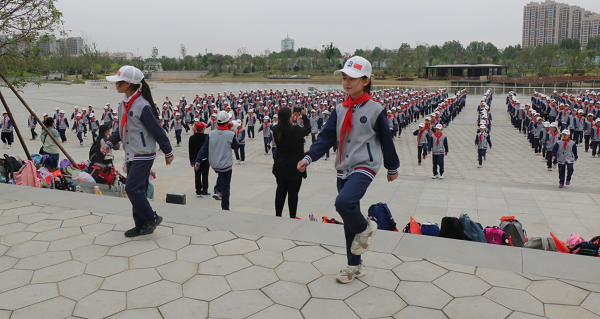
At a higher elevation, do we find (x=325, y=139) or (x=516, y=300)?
(x=325, y=139)

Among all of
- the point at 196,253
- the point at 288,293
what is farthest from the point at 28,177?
the point at 288,293

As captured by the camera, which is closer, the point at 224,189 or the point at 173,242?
the point at 173,242

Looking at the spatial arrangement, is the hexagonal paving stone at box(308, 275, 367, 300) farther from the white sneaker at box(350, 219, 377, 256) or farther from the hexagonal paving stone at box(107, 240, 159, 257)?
the hexagonal paving stone at box(107, 240, 159, 257)

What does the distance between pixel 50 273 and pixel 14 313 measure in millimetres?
560

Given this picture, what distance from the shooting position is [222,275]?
2.96 metres

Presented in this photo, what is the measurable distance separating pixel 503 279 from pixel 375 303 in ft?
3.30

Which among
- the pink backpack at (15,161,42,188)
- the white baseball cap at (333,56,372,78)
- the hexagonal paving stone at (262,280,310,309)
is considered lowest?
the hexagonal paving stone at (262,280,310,309)

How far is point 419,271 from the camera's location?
3.01 m

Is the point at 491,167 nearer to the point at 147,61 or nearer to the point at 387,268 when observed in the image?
the point at 387,268

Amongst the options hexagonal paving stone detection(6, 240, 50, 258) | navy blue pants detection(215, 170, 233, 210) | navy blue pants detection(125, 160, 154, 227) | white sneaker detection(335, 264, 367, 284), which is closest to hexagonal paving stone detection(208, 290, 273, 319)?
white sneaker detection(335, 264, 367, 284)

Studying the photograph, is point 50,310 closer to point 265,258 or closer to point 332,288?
point 265,258

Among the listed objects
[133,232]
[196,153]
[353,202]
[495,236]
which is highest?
[353,202]

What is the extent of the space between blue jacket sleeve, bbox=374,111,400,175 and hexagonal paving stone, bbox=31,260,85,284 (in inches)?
94.5

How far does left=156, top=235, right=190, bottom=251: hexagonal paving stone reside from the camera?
3500 mm
